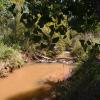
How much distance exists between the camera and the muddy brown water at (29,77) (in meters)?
8.46

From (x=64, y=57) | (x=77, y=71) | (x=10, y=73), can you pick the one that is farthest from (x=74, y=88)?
(x=64, y=57)

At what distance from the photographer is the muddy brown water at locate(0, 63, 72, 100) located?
8460 millimetres

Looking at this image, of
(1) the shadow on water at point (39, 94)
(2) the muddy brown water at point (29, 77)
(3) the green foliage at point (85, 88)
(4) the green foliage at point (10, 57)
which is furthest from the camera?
(4) the green foliage at point (10, 57)

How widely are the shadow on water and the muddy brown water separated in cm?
19

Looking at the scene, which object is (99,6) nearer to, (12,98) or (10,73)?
(12,98)

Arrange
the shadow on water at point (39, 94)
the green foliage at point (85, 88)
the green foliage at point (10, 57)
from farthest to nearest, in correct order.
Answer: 1. the green foliage at point (10, 57)
2. the shadow on water at point (39, 94)
3. the green foliage at point (85, 88)

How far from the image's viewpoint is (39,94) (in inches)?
310

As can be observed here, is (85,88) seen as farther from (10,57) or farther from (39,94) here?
(10,57)

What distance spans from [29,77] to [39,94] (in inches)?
77.0

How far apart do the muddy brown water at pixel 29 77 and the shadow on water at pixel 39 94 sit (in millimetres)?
194

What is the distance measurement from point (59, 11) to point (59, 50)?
34.0 ft

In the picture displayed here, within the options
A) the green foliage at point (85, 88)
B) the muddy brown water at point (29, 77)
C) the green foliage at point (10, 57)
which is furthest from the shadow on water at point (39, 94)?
the green foliage at point (10, 57)

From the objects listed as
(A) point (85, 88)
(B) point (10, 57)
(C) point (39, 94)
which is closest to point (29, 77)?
(B) point (10, 57)

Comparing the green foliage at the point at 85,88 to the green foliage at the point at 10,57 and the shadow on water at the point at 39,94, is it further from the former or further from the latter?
the green foliage at the point at 10,57
